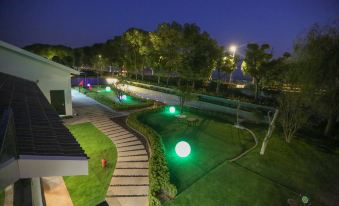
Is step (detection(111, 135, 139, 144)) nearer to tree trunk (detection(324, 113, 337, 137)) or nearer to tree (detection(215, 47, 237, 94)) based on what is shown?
tree (detection(215, 47, 237, 94))

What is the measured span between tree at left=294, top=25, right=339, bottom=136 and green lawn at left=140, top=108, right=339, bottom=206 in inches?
150

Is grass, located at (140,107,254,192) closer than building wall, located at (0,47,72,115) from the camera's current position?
Yes

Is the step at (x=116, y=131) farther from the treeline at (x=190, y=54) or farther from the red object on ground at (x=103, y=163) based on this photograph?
the treeline at (x=190, y=54)

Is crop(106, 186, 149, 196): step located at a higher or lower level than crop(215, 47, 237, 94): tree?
lower

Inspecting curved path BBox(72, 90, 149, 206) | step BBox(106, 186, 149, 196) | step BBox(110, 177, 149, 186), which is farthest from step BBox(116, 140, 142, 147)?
step BBox(106, 186, 149, 196)

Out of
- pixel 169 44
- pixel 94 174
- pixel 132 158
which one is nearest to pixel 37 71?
pixel 94 174

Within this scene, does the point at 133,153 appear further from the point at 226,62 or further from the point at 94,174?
the point at 226,62

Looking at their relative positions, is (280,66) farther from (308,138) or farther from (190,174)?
(190,174)

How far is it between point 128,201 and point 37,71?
1609 centimetres

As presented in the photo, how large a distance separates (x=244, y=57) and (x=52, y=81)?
22711 mm

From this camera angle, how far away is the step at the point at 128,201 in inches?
394

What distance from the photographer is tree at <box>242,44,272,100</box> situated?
84.1 feet

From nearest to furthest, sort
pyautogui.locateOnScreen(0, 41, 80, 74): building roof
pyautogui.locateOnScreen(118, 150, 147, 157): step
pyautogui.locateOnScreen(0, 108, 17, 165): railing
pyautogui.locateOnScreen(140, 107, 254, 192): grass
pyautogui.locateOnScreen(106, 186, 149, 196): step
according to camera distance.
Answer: pyautogui.locateOnScreen(0, 108, 17, 165): railing < pyautogui.locateOnScreen(106, 186, 149, 196): step < pyautogui.locateOnScreen(140, 107, 254, 192): grass < pyautogui.locateOnScreen(118, 150, 147, 157): step < pyautogui.locateOnScreen(0, 41, 80, 74): building roof

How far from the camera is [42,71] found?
19.8 meters
